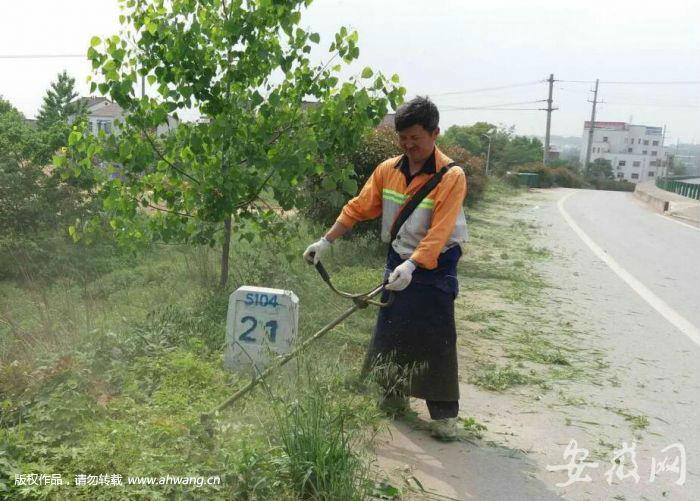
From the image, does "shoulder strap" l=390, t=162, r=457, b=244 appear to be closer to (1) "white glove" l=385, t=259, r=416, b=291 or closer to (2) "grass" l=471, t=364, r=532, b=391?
(1) "white glove" l=385, t=259, r=416, b=291

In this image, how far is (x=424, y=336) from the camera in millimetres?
4293

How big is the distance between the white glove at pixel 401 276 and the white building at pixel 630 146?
156m

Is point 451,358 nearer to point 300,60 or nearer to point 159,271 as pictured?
point 300,60

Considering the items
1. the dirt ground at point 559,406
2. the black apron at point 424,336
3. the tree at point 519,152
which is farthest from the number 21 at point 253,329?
the tree at point 519,152

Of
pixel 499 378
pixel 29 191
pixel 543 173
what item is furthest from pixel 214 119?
pixel 543 173

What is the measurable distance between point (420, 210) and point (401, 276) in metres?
0.44

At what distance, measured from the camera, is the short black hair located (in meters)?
4.04

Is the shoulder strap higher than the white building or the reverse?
the reverse

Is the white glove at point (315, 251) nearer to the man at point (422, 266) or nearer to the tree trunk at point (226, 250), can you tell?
the man at point (422, 266)

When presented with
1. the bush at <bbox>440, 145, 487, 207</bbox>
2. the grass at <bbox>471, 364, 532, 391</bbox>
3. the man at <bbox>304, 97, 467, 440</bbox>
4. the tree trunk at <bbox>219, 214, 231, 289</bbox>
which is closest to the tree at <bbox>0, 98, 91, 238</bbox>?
the tree trunk at <bbox>219, 214, 231, 289</bbox>

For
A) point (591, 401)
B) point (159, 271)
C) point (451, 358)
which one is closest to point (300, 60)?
point (451, 358)

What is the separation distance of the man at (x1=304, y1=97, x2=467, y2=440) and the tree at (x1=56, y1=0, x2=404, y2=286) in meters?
1.78

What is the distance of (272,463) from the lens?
10.6 feet

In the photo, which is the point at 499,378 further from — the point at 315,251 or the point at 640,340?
the point at 640,340
